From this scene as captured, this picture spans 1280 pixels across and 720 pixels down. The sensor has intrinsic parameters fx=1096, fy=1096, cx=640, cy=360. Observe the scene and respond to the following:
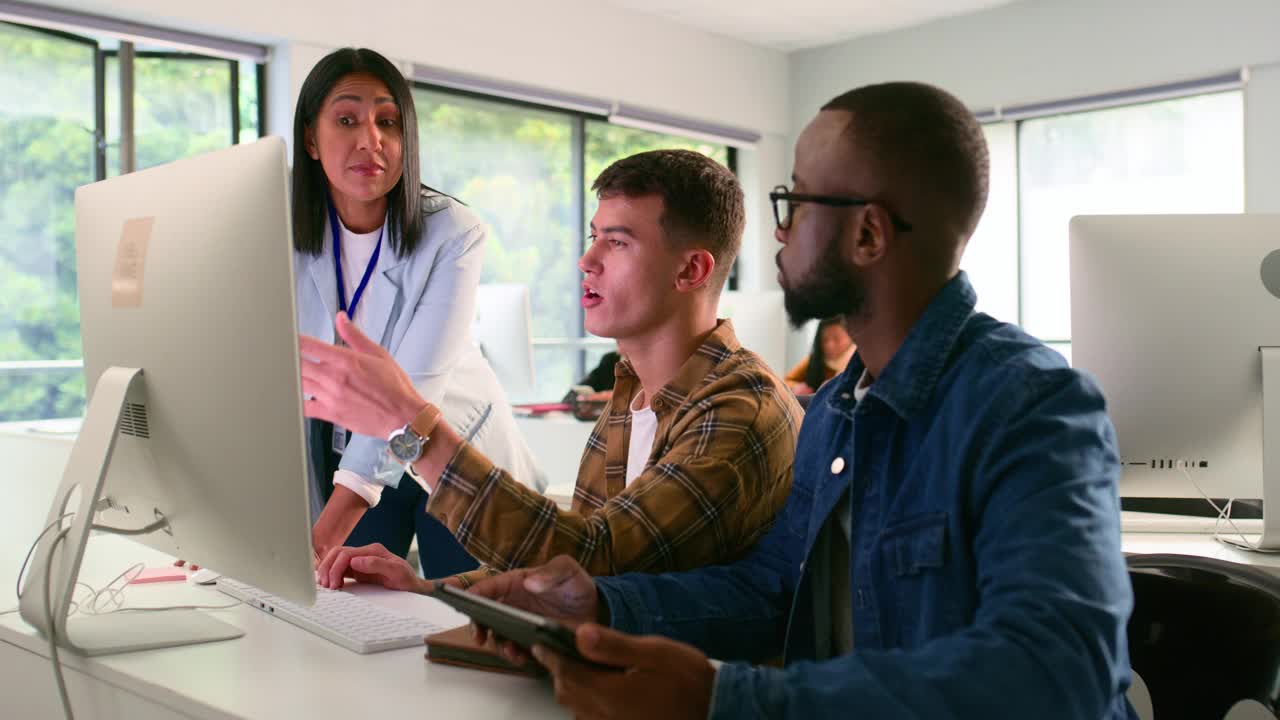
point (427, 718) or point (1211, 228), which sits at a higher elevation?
point (1211, 228)

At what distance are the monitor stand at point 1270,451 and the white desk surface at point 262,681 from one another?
124 cm

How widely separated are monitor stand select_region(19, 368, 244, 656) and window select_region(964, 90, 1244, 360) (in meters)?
4.75

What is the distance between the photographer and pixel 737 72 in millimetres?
6777

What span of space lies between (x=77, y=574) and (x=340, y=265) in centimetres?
86

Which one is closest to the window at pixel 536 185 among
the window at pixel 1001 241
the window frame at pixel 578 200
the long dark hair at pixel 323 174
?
the window frame at pixel 578 200

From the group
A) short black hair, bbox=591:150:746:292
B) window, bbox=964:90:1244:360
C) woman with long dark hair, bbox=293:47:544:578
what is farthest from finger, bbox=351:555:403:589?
window, bbox=964:90:1244:360

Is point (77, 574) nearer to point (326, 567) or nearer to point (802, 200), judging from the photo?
point (326, 567)

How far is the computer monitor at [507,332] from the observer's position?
3.86 m

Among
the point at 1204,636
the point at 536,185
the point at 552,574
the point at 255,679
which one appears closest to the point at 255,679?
the point at 255,679

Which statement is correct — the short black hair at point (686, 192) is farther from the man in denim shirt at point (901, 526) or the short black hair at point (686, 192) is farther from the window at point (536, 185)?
the window at point (536, 185)

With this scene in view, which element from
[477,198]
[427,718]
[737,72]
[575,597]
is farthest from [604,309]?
[737,72]

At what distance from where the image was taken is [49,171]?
4238 mm

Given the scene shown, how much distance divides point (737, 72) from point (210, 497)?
6093 mm

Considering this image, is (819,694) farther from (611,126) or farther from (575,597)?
(611,126)
